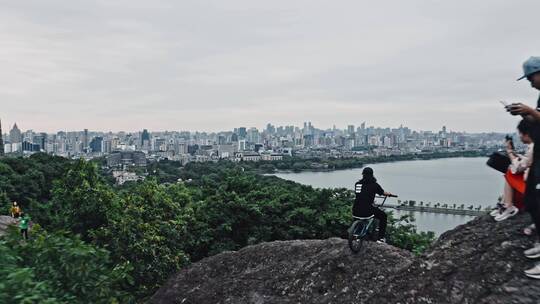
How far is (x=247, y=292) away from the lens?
27.7 ft

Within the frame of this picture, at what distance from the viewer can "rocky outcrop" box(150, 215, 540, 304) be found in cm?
466

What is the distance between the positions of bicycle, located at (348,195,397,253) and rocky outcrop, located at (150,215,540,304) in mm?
184

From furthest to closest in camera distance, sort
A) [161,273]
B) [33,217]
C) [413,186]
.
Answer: [413,186] < [33,217] < [161,273]

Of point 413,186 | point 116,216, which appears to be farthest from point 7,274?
point 413,186

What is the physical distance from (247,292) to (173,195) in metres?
9.52

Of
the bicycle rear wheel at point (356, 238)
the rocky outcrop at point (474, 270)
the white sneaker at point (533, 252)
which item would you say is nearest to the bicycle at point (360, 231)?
the bicycle rear wheel at point (356, 238)

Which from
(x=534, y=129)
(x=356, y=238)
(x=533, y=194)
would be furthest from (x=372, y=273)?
(x=534, y=129)

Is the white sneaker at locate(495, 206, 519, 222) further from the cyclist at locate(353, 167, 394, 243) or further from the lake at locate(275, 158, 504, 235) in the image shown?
the lake at locate(275, 158, 504, 235)

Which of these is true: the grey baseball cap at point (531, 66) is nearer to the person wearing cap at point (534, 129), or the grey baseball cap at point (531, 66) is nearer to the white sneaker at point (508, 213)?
the person wearing cap at point (534, 129)

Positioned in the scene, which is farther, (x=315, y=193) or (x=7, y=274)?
(x=315, y=193)

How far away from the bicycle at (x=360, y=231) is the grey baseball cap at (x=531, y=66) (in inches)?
125

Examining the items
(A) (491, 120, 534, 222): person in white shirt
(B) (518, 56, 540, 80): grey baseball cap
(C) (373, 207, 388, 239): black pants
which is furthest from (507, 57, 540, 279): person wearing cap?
(C) (373, 207, 388, 239): black pants

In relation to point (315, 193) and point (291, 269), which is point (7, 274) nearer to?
point (291, 269)

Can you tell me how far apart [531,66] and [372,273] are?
407 cm
